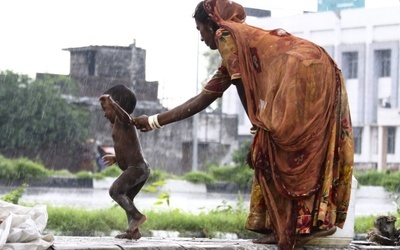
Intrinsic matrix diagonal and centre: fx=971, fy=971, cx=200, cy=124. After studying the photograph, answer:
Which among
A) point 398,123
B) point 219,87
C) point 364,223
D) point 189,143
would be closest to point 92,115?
point 189,143

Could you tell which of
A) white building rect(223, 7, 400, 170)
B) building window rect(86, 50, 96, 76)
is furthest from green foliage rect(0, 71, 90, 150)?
white building rect(223, 7, 400, 170)

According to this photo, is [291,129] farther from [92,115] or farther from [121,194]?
[92,115]

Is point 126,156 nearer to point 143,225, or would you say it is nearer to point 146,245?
point 146,245

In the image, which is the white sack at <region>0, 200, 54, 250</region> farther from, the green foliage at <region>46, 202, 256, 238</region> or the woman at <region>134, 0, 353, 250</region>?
the green foliage at <region>46, 202, 256, 238</region>

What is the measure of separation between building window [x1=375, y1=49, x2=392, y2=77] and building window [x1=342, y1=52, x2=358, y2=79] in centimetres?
87

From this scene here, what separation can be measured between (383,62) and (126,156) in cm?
3250

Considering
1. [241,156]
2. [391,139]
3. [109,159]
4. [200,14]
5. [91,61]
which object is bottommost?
[109,159]

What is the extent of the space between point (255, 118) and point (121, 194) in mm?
820

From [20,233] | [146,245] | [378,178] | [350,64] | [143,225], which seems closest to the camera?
[20,233]

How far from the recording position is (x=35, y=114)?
94.5ft

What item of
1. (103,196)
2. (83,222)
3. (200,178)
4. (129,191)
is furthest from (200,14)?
(200,178)

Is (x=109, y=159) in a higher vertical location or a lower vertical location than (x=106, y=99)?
lower

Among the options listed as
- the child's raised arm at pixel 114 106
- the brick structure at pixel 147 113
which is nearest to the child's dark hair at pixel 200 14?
the child's raised arm at pixel 114 106

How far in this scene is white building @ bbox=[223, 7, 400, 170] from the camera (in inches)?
1407
